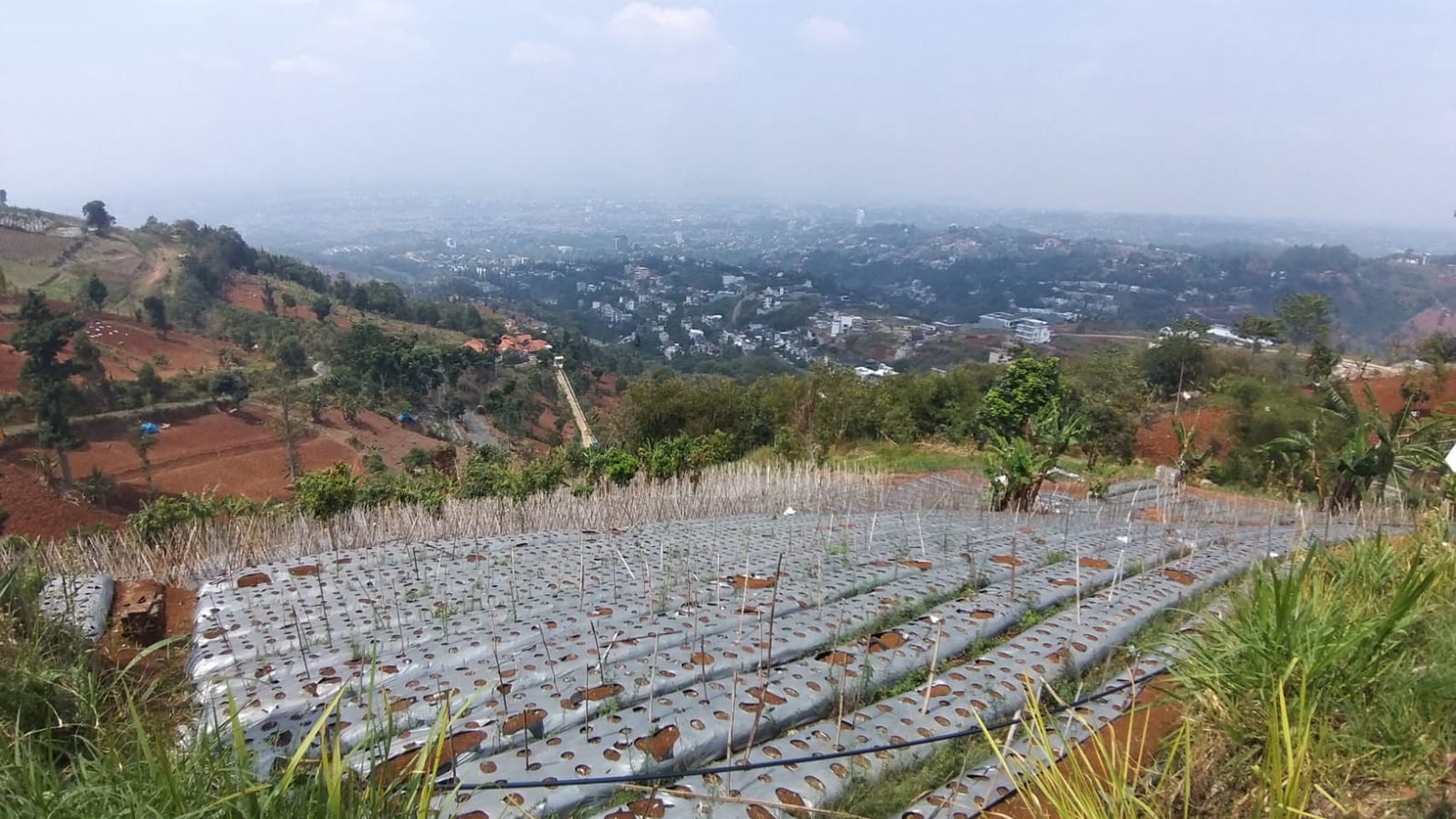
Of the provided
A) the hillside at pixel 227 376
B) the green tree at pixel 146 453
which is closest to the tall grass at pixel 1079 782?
the hillside at pixel 227 376

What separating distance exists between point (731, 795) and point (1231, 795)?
150 centimetres

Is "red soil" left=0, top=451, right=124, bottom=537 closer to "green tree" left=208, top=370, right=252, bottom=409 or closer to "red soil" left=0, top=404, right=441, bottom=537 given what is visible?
"red soil" left=0, top=404, right=441, bottom=537

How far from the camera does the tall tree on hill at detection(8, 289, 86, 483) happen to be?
20.9 meters

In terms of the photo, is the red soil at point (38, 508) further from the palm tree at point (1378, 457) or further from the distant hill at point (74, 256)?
the distant hill at point (74, 256)

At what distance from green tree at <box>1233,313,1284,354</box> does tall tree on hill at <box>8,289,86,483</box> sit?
38.1 metres

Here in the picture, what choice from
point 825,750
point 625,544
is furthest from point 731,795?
point 625,544

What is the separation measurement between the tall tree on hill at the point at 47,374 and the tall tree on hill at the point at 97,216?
33.8 meters

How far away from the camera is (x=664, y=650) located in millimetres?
3322

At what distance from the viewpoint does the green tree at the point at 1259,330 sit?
91.6 feet

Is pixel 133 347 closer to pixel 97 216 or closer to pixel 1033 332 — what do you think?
pixel 97 216

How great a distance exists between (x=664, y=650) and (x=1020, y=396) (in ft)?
49.2

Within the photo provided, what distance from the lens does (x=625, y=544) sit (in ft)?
19.3

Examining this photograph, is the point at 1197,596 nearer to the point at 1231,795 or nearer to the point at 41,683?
the point at 1231,795

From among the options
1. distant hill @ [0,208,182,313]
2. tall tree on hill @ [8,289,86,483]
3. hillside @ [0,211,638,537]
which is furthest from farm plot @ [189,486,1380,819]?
distant hill @ [0,208,182,313]
